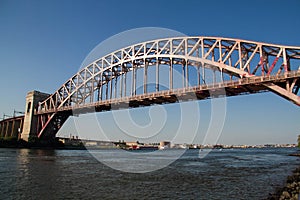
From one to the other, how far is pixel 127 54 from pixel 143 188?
1812 inches

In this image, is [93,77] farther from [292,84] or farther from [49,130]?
[292,84]

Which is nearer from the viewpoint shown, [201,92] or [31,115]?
[201,92]

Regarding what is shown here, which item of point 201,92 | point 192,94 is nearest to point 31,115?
point 192,94

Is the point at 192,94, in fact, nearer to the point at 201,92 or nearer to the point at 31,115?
the point at 201,92

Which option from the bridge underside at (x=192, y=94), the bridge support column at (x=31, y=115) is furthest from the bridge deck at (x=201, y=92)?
the bridge support column at (x=31, y=115)

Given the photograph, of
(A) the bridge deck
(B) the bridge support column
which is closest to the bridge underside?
(A) the bridge deck

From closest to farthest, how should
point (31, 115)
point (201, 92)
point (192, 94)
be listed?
point (201, 92), point (192, 94), point (31, 115)

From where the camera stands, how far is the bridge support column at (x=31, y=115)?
75312mm

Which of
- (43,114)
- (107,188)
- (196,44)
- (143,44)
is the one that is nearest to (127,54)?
(143,44)

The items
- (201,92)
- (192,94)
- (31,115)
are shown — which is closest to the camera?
(201,92)

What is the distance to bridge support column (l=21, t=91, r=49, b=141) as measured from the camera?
75312 mm

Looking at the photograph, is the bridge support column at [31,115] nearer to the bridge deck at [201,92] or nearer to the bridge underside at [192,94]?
the bridge underside at [192,94]

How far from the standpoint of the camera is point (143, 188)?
1358 centimetres

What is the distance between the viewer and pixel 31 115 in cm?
7619
